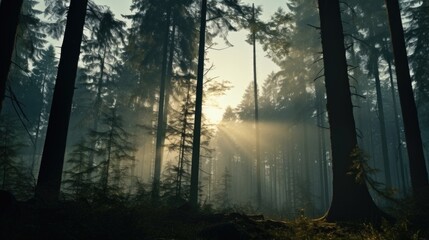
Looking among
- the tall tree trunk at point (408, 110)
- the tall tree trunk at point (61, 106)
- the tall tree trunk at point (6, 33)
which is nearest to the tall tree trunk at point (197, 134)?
the tall tree trunk at point (61, 106)

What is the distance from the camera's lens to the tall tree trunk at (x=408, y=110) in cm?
1029

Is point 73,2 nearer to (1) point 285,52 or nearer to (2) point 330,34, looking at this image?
(2) point 330,34

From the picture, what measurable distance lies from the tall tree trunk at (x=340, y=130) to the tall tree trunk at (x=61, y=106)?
21.7 feet

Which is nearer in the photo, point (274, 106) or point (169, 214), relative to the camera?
point (169, 214)

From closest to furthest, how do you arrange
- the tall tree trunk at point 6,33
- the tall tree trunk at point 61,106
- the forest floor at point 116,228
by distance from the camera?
the forest floor at point 116,228 → the tall tree trunk at point 6,33 → the tall tree trunk at point 61,106

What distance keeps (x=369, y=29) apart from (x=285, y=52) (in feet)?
64.8

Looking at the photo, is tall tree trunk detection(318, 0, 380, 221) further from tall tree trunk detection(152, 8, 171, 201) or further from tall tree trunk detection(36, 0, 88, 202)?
tall tree trunk detection(152, 8, 171, 201)

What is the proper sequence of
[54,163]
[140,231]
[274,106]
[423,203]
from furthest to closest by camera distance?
[274,106] → [54,163] → [423,203] → [140,231]

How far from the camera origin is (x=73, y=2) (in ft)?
31.3

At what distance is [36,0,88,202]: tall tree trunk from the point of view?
8320 mm

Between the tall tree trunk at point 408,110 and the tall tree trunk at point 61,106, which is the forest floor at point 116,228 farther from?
the tall tree trunk at point 408,110

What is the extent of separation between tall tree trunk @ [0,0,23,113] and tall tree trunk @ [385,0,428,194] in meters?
10.5

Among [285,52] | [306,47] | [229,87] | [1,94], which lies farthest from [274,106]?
[1,94]

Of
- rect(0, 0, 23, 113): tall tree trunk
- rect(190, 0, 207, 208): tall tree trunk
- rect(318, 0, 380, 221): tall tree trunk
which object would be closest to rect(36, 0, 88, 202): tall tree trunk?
rect(0, 0, 23, 113): tall tree trunk
